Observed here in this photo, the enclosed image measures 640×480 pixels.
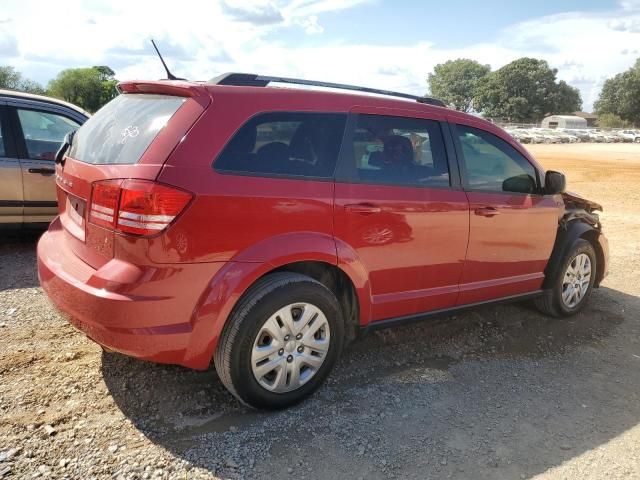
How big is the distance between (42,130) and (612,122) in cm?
10418

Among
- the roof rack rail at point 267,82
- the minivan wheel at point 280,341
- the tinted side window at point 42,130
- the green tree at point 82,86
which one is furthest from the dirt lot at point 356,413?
the green tree at point 82,86

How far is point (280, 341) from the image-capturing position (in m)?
3.01

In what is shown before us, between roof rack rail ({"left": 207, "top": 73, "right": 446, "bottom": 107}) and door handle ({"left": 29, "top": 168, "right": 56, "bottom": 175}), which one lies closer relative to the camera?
roof rack rail ({"left": 207, "top": 73, "right": 446, "bottom": 107})

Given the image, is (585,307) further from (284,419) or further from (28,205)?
(28,205)

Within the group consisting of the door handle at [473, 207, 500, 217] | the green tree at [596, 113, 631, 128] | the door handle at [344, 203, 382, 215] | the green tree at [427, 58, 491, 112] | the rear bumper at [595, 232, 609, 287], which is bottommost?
the green tree at [596, 113, 631, 128]

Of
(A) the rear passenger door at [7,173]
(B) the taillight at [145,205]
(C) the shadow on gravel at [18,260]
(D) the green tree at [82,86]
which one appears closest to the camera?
(B) the taillight at [145,205]

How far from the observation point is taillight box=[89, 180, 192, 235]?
8.43 ft

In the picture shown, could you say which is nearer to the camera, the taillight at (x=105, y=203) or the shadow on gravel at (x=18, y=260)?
the taillight at (x=105, y=203)

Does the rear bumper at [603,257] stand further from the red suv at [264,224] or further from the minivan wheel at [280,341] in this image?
the minivan wheel at [280,341]

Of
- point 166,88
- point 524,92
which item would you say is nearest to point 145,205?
point 166,88

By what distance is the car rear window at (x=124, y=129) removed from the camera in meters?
2.79

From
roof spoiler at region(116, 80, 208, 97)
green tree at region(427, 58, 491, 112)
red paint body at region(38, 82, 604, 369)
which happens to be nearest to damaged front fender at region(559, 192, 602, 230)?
red paint body at region(38, 82, 604, 369)

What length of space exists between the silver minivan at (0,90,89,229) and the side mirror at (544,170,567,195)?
4940mm

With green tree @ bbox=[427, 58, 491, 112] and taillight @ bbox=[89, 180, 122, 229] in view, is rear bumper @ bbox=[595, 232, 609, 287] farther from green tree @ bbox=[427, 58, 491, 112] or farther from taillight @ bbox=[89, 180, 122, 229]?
green tree @ bbox=[427, 58, 491, 112]
